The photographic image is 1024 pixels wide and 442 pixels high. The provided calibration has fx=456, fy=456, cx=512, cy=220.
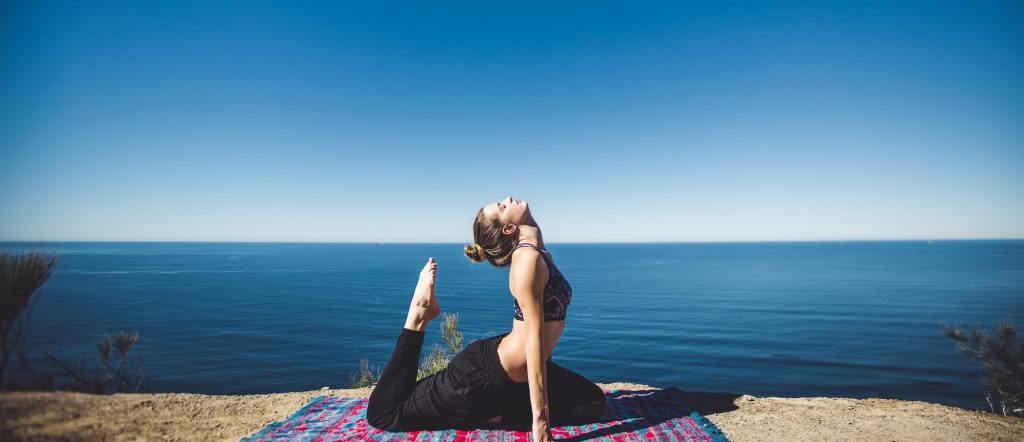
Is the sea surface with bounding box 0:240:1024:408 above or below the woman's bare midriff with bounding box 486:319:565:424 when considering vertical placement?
below

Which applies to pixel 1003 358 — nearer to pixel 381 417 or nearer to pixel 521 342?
pixel 521 342

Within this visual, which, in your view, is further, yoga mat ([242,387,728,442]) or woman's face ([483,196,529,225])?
yoga mat ([242,387,728,442])

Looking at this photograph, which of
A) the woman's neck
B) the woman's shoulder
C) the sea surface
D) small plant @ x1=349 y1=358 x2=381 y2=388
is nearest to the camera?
the woman's shoulder

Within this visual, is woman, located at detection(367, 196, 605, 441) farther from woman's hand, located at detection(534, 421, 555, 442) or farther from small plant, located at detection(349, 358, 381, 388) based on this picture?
small plant, located at detection(349, 358, 381, 388)

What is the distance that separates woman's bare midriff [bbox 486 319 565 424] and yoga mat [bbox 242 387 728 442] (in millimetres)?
649

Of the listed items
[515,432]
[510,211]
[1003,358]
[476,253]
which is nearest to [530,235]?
[510,211]

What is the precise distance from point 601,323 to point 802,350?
36.2 ft

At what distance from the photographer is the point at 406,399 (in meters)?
4.33

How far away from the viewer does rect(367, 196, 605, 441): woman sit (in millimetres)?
3779

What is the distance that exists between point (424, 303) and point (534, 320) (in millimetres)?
1007

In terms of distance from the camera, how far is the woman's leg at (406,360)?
13.3ft

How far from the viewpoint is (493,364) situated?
165 inches

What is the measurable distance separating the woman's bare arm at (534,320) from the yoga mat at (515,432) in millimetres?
704

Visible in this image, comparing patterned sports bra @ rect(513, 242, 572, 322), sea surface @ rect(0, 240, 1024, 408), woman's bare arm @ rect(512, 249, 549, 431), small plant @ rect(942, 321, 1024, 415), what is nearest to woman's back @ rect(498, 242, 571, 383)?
patterned sports bra @ rect(513, 242, 572, 322)
